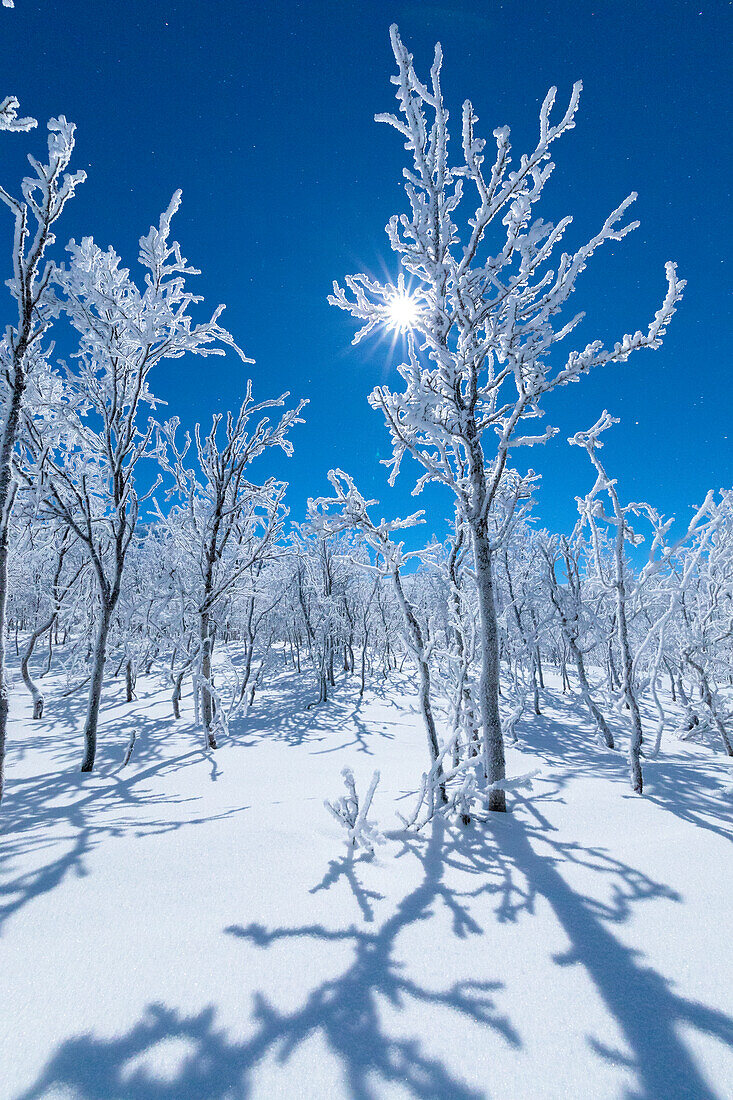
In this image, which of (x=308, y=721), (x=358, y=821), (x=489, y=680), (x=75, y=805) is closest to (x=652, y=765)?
(x=489, y=680)

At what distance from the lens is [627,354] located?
3.76m

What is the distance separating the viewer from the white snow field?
141cm

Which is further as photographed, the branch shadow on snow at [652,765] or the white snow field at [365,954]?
the branch shadow on snow at [652,765]

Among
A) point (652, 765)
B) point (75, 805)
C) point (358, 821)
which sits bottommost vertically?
point (652, 765)

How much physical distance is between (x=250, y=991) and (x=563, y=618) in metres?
9.67

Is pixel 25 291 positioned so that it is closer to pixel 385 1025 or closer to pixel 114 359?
pixel 114 359

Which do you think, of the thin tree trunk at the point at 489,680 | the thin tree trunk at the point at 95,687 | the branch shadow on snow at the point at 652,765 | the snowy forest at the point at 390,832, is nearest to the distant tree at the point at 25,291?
the snowy forest at the point at 390,832

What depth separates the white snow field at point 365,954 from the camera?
1.41 m

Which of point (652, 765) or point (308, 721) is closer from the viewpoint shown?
point (652, 765)

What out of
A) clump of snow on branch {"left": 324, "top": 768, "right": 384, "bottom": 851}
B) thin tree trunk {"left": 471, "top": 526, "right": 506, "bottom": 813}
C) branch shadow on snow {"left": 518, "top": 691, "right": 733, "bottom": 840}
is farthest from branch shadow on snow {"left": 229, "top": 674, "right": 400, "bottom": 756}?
clump of snow on branch {"left": 324, "top": 768, "right": 384, "bottom": 851}

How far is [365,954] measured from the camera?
1.96 metres

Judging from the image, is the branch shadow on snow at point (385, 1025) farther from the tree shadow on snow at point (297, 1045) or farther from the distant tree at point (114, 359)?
the distant tree at point (114, 359)

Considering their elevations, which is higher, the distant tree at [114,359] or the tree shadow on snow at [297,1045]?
the distant tree at [114,359]

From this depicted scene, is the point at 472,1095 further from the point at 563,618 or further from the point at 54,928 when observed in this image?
the point at 563,618
